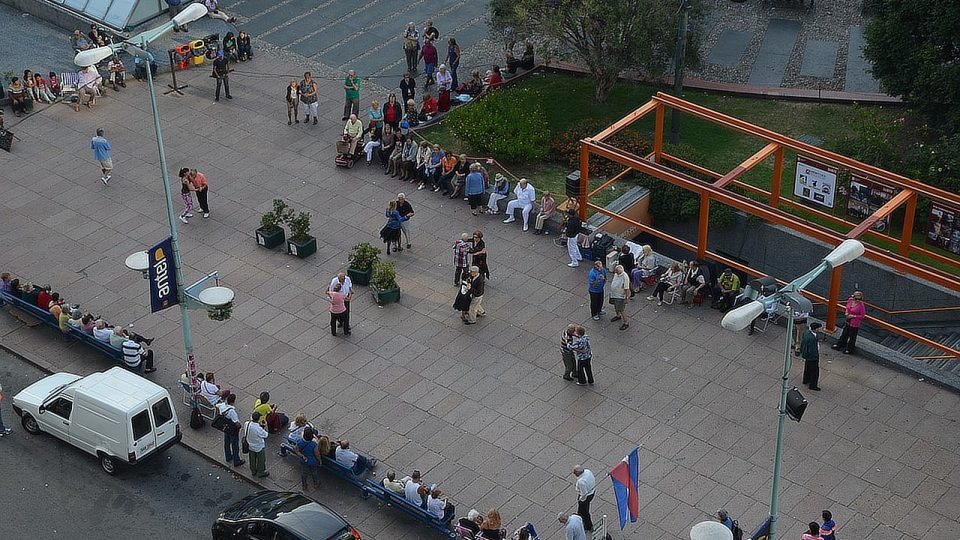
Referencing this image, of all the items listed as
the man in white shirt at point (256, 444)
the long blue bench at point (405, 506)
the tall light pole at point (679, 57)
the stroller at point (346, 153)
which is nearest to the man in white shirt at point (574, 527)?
the long blue bench at point (405, 506)

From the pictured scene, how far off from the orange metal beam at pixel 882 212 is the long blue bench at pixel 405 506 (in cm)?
1075

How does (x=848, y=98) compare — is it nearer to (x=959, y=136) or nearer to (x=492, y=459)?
(x=959, y=136)

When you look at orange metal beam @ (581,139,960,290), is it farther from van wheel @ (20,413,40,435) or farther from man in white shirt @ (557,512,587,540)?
van wheel @ (20,413,40,435)

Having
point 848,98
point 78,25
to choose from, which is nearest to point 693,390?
point 848,98

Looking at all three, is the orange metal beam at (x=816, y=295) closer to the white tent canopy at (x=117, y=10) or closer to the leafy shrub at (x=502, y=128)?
the leafy shrub at (x=502, y=128)

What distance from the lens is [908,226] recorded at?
29.3 meters

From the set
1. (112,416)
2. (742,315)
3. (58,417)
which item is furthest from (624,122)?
(742,315)

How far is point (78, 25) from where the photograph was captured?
42.6 meters

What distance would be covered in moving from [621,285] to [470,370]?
3.69 meters

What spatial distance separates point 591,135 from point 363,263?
854cm

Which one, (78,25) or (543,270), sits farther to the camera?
(78,25)

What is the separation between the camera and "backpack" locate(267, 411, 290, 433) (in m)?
26.0

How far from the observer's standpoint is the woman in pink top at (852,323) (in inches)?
1077

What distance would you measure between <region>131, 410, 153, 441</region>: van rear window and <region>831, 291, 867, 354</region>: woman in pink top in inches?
553
